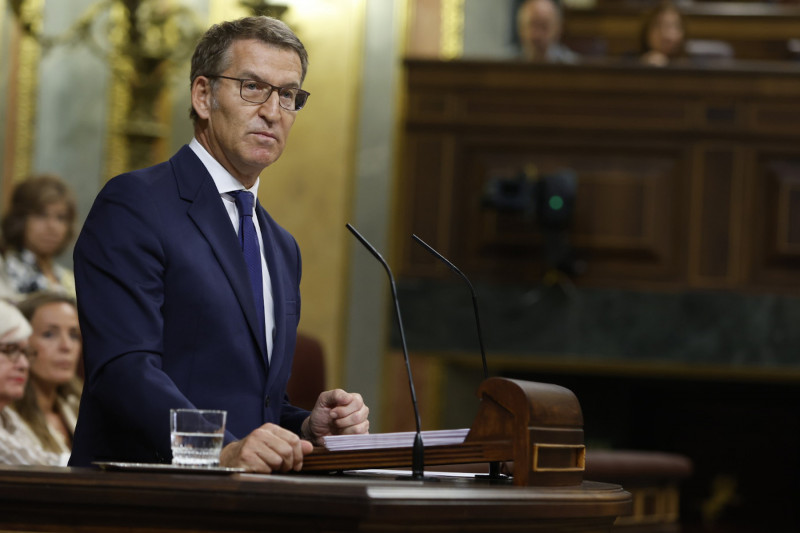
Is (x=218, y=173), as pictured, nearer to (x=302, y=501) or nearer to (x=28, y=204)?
(x=302, y=501)

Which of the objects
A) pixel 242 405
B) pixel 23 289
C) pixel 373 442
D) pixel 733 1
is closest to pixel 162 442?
pixel 242 405

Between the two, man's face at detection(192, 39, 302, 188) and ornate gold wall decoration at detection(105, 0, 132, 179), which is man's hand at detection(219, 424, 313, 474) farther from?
ornate gold wall decoration at detection(105, 0, 132, 179)

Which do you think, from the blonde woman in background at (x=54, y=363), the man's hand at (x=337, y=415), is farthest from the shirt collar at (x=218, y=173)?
the blonde woman in background at (x=54, y=363)

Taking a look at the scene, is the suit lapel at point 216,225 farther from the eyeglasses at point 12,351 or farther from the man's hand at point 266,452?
the eyeglasses at point 12,351

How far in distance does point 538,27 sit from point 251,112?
4597 millimetres

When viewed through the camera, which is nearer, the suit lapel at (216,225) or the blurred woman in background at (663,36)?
the suit lapel at (216,225)

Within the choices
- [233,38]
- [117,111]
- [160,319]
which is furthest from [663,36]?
[160,319]

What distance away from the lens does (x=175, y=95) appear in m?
7.23

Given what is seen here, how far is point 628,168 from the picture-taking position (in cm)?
644

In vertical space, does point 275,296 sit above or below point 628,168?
below

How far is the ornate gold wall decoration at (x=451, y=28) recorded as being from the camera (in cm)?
734

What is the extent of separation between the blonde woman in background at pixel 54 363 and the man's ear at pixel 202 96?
183cm

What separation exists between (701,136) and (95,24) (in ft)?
10.9

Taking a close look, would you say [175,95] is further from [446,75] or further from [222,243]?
[222,243]
